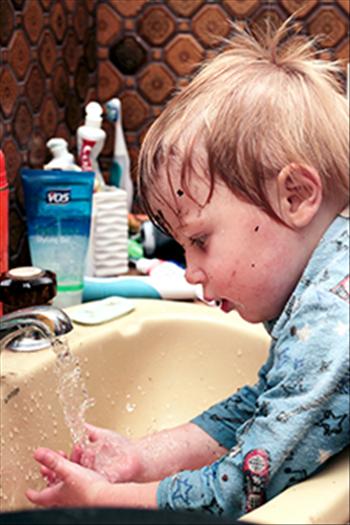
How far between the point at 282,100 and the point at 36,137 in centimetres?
77

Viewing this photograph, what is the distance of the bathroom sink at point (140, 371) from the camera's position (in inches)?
44.0

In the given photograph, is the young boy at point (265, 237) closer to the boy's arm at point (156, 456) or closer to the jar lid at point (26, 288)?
the boy's arm at point (156, 456)

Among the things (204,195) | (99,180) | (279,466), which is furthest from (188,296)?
(279,466)

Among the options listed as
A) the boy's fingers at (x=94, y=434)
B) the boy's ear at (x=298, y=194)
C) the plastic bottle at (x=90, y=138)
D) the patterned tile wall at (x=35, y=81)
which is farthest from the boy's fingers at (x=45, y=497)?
the plastic bottle at (x=90, y=138)

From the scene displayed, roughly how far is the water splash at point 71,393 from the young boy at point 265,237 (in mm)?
160

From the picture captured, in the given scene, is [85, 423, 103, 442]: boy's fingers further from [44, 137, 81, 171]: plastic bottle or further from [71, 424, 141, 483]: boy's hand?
[44, 137, 81, 171]: plastic bottle

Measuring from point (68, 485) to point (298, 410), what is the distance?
0.96ft

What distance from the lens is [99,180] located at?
1.62m

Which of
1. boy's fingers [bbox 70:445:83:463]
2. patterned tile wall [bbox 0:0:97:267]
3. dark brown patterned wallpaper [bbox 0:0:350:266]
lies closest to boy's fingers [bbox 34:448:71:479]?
boy's fingers [bbox 70:445:83:463]

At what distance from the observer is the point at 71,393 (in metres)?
1.17

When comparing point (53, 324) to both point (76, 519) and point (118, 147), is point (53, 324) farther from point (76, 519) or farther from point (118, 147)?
point (118, 147)

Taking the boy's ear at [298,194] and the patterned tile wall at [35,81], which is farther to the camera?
the patterned tile wall at [35,81]

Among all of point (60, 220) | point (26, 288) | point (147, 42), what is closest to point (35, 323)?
point (26, 288)

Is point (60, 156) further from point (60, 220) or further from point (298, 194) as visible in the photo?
point (298, 194)
